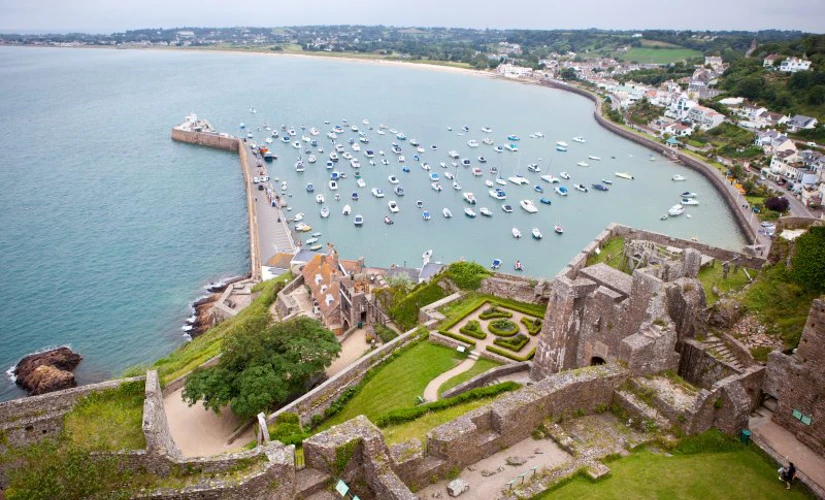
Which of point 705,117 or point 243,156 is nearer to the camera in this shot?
point 243,156

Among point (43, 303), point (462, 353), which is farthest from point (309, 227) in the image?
point (462, 353)

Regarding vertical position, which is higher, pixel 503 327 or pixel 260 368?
pixel 503 327

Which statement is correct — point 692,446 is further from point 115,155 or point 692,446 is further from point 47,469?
point 115,155

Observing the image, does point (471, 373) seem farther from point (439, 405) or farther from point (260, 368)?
point (260, 368)

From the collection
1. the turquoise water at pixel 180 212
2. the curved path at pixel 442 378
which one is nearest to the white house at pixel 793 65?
the turquoise water at pixel 180 212

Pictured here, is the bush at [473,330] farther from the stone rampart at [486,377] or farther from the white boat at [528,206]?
the white boat at [528,206]

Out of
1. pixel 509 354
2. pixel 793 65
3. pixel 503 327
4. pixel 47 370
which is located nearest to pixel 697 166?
pixel 793 65

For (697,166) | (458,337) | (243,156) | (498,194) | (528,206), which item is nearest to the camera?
(458,337)

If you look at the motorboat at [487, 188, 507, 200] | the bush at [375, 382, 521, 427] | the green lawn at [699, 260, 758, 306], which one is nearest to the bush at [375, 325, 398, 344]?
the bush at [375, 382, 521, 427]
